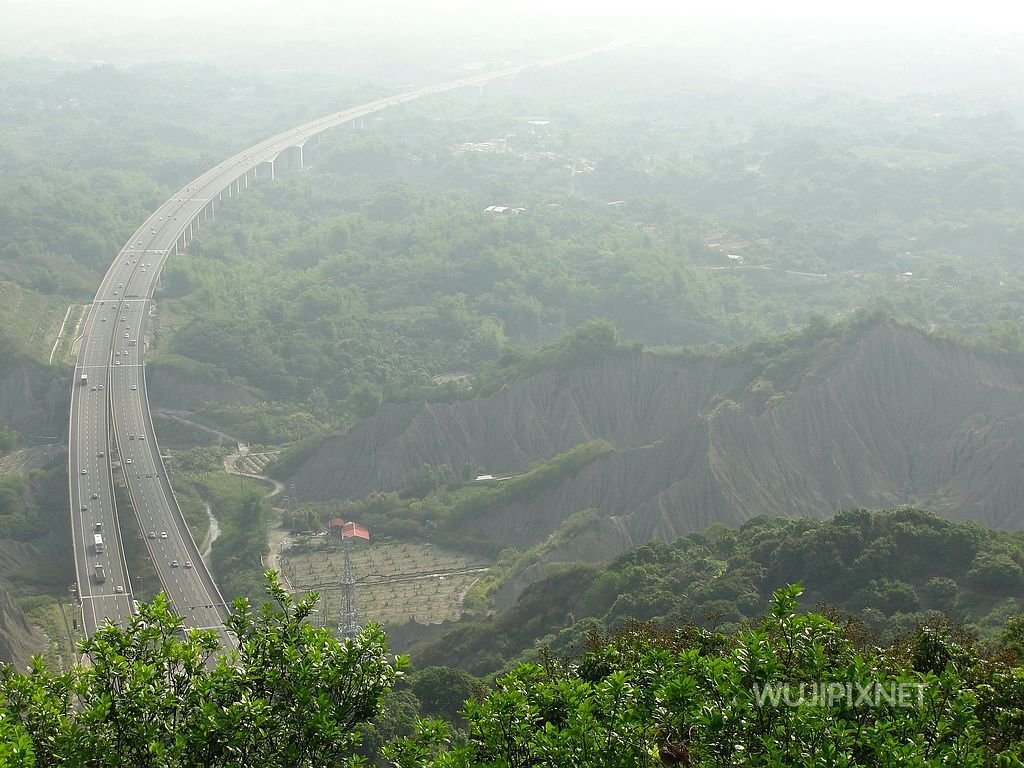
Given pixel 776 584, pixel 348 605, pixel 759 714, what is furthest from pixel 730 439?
pixel 759 714

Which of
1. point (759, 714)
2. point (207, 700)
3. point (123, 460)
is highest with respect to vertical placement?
point (207, 700)

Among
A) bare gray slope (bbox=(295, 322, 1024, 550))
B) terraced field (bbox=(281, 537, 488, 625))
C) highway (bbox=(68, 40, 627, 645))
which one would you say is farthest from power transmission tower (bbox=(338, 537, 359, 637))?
bare gray slope (bbox=(295, 322, 1024, 550))

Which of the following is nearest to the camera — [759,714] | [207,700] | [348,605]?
[759,714]

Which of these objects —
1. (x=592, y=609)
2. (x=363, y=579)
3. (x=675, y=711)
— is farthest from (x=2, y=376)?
(x=675, y=711)

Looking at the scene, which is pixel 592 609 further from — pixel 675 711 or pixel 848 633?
pixel 675 711

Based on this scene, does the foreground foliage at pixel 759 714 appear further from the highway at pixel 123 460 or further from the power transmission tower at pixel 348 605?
the highway at pixel 123 460

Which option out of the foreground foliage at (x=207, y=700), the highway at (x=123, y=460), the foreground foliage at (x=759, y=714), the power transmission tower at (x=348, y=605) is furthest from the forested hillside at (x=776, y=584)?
the foreground foliage at (x=207, y=700)

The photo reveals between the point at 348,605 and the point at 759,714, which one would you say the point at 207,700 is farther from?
the point at 348,605
